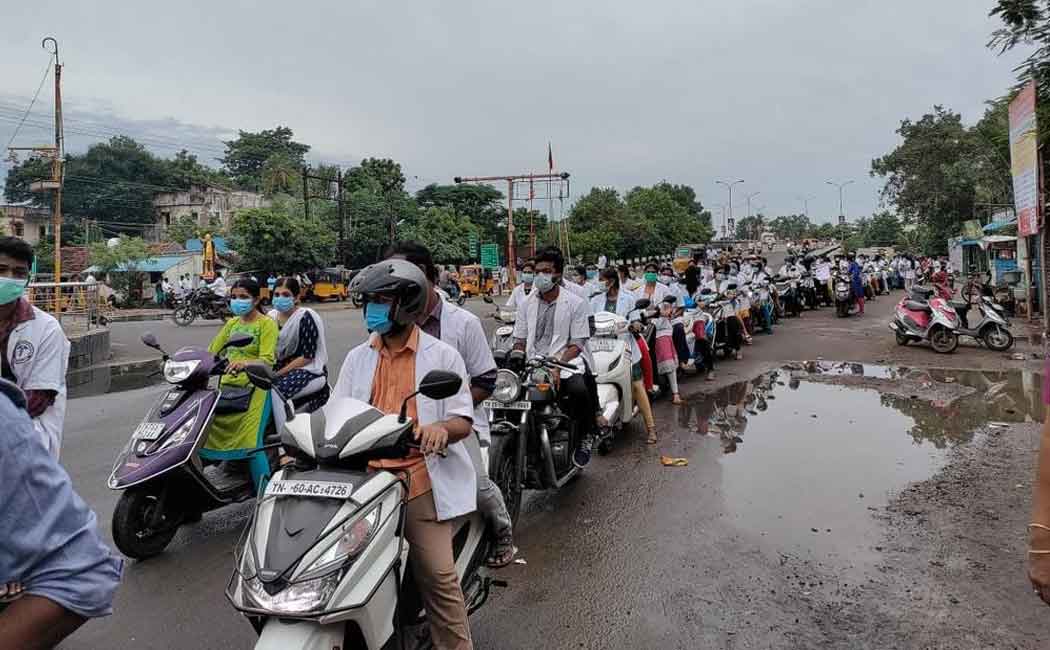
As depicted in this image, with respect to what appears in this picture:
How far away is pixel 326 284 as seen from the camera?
1416 inches

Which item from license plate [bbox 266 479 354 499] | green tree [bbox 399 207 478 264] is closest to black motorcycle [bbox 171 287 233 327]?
green tree [bbox 399 207 478 264]

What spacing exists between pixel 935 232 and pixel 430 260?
46.5 m

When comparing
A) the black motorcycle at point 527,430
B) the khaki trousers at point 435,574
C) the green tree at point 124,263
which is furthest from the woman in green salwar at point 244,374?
the green tree at point 124,263

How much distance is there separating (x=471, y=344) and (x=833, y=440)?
471cm

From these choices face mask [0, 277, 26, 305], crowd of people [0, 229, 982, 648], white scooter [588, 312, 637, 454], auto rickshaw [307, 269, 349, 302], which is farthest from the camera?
auto rickshaw [307, 269, 349, 302]

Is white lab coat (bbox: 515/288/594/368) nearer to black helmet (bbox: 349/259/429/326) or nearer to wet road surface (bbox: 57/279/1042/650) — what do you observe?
wet road surface (bbox: 57/279/1042/650)

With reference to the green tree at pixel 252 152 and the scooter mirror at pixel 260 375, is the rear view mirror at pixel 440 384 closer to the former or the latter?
the scooter mirror at pixel 260 375

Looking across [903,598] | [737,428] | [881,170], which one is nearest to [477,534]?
[903,598]

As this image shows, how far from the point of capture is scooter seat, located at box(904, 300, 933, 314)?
38.6 ft

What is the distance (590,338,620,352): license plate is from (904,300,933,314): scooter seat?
7.68 m

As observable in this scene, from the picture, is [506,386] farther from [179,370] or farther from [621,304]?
[621,304]

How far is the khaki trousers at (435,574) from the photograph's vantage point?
8.23 ft

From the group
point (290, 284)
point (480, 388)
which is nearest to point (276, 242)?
point (290, 284)

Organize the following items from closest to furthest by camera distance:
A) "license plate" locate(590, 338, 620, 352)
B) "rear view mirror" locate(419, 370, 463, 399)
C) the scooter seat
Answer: "rear view mirror" locate(419, 370, 463, 399) < "license plate" locate(590, 338, 620, 352) < the scooter seat
